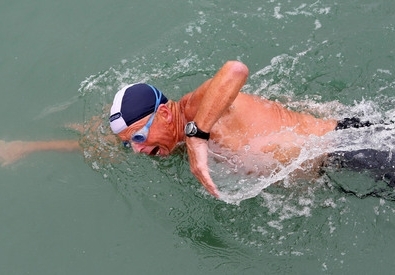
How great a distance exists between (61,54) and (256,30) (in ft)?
6.44

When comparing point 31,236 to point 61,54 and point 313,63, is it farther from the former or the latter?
point 313,63

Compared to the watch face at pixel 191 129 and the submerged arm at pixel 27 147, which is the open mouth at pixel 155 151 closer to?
the watch face at pixel 191 129

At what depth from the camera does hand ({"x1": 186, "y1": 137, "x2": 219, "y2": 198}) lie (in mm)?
3998

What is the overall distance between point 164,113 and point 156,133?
0.51 feet

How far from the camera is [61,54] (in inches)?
252

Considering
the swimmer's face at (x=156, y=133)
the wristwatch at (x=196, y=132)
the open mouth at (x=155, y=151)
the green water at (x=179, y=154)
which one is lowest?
the green water at (x=179, y=154)

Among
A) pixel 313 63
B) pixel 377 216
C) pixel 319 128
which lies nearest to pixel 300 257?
pixel 377 216

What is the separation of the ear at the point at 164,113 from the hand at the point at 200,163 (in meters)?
0.39

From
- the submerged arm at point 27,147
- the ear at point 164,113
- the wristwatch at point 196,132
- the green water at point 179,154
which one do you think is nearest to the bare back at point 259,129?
the ear at point 164,113

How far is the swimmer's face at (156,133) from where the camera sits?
14.8 ft

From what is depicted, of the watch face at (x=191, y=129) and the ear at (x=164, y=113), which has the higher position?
the watch face at (x=191, y=129)

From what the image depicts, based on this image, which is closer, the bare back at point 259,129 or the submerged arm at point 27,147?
the bare back at point 259,129

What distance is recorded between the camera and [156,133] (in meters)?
4.55

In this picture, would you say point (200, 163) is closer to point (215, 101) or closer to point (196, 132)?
point (196, 132)
